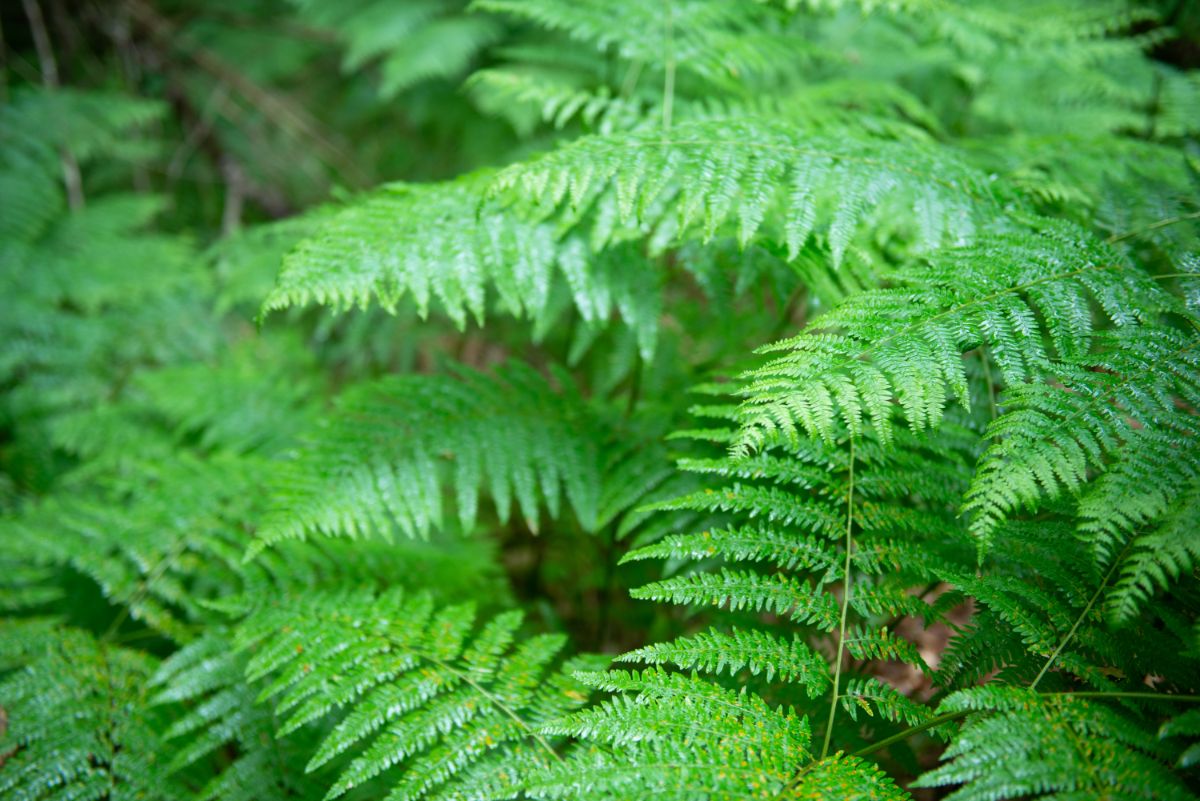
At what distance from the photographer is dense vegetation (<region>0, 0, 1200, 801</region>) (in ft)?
3.86

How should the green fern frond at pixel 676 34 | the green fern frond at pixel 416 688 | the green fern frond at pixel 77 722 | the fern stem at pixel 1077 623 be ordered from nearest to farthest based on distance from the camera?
the fern stem at pixel 1077 623 < the green fern frond at pixel 416 688 < the green fern frond at pixel 77 722 < the green fern frond at pixel 676 34

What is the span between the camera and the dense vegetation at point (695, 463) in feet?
3.86

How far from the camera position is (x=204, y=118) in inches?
164

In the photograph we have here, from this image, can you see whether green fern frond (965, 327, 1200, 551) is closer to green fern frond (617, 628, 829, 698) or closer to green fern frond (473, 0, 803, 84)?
green fern frond (617, 628, 829, 698)

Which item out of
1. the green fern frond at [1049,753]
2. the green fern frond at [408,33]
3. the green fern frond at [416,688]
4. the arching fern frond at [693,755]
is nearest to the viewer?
the green fern frond at [1049,753]

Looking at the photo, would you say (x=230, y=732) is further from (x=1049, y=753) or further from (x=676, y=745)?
(x=1049, y=753)

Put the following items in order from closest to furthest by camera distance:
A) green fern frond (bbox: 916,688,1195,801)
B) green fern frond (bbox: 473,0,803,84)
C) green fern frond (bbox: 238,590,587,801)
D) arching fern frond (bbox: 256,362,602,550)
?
green fern frond (bbox: 916,688,1195,801), green fern frond (bbox: 238,590,587,801), arching fern frond (bbox: 256,362,602,550), green fern frond (bbox: 473,0,803,84)

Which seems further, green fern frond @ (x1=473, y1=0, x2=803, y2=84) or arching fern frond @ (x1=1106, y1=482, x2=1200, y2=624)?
green fern frond @ (x1=473, y1=0, x2=803, y2=84)

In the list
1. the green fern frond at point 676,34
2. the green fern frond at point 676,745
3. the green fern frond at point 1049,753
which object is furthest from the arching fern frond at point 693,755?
the green fern frond at point 676,34

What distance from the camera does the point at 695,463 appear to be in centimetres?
147

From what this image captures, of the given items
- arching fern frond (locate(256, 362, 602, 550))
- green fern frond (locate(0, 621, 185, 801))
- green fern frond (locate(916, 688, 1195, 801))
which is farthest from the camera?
arching fern frond (locate(256, 362, 602, 550))

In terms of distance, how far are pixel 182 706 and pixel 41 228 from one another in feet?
9.86

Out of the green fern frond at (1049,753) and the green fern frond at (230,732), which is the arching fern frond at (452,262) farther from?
the green fern frond at (1049,753)

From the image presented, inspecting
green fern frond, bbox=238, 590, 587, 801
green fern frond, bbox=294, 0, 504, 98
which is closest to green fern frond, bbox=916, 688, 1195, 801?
green fern frond, bbox=238, 590, 587, 801
